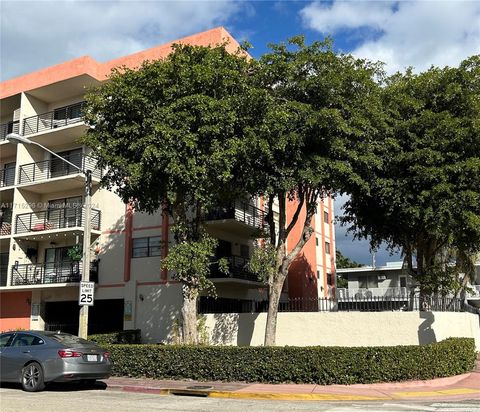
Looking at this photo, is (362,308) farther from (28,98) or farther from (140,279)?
(28,98)

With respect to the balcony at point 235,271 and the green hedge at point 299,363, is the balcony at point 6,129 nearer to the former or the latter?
the balcony at point 235,271

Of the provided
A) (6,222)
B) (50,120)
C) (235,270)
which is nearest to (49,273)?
(6,222)

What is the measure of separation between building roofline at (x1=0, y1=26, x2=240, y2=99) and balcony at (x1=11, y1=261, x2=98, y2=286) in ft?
32.6

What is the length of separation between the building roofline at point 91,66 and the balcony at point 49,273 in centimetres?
994

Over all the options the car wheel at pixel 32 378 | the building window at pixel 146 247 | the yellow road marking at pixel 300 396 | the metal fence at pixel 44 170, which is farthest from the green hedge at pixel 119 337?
the yellow road marking at pixel 300 396

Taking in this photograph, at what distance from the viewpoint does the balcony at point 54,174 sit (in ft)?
90.5

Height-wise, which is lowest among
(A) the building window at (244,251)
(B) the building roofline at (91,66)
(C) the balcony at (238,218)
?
(A) the building window at (244,251)

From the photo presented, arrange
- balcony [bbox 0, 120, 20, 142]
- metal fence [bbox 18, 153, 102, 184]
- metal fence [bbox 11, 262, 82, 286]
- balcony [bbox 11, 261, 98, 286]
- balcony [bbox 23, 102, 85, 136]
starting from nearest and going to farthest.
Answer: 1. balcony [bbox 11, 261, 98, 286]
2. metal fence [bbox 11, 262, 82, 286]
3. metal fence [bbox 18, 153, 102, 184]
4. balcony [bbox 23, 102, 85, 136]
5. balcony [bbox 0, 120, 20, 142]

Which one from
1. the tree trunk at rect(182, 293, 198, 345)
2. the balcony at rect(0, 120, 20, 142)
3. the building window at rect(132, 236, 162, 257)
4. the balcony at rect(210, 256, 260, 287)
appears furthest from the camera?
the balcony at rect(0, 120, 20, 142)

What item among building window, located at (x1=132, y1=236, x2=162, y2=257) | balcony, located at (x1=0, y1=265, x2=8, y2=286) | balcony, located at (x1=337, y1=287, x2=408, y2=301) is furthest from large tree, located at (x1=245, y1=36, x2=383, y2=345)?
balcony, located at (x1=0, y1=265, x2=8, y2=286)

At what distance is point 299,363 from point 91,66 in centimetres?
2060

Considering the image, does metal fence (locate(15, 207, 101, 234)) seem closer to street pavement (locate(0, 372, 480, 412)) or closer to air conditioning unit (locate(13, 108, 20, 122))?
air conditioning unit (locate(13, 108, 20, 122))

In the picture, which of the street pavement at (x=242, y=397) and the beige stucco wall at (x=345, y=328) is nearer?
the street pavement at (x=242, y=397)

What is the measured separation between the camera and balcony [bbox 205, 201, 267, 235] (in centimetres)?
2441
